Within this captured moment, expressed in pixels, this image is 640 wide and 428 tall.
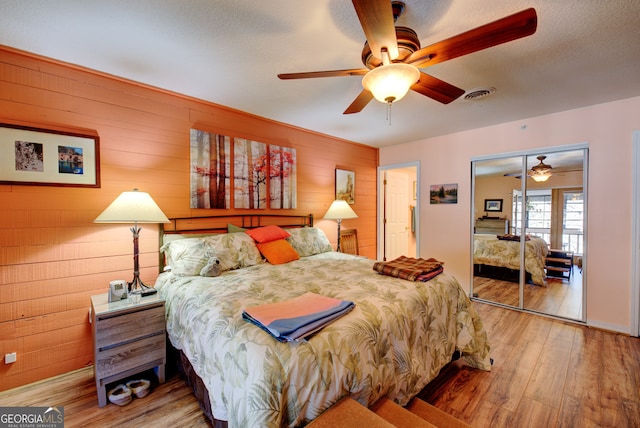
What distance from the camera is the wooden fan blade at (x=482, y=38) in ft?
3.95

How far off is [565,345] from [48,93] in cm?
511

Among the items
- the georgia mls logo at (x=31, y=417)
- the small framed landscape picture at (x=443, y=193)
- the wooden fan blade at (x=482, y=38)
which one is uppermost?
the wooden fan blade at (x=482, y=38)

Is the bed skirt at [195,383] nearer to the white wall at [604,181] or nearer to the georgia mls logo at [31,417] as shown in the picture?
the georgia mls logo at [31,417]

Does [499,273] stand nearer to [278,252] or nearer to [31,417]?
[278,252]

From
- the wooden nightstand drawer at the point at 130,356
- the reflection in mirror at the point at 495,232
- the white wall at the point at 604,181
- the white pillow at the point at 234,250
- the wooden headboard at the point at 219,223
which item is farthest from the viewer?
the reflection in mirror at the point at 495,232

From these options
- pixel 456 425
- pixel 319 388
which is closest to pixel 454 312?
pixel 456 425

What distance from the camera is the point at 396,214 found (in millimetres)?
5434

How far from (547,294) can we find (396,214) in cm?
265

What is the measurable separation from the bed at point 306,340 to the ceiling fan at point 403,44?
52.4 inches

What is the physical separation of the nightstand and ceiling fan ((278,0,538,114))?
6.51 ft

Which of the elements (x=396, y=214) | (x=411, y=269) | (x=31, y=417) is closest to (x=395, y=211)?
(x=396, y=214)

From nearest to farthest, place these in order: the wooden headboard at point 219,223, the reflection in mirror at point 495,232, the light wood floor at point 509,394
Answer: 1. the light wood floor at point 509,394
2. the wooden headboard at point 219,223
3. the reflection in mirror at point 495,232

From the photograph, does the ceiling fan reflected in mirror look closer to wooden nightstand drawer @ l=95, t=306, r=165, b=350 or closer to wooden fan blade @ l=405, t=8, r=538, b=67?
wooden fan blade @ l=405, t=8, r=538, b=67

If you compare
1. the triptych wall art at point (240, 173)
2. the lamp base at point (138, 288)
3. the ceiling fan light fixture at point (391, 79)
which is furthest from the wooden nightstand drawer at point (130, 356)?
the ceiling fan light fixture at point (391, 79)
